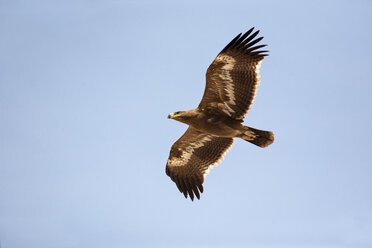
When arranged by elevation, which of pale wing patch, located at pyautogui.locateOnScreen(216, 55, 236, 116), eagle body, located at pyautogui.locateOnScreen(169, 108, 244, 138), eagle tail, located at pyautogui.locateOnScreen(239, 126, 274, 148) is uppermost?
pale wing patch, located at pyautogui.locateOnScreen(216, 55, 236, 116)

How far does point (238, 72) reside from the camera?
11.8 m

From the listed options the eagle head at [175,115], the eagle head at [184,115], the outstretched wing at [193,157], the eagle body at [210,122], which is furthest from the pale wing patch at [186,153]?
the eagle head at [175,115]

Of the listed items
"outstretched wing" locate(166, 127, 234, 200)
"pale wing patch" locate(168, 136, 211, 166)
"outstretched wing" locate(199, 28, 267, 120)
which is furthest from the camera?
"pale wing patch" locate(168, 136, 211, 166)

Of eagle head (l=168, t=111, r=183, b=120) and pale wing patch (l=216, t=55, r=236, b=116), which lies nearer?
pale wing patch (l=216, t=55, r=236, b=116)

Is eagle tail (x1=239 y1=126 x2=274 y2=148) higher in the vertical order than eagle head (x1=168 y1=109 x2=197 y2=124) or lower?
lower

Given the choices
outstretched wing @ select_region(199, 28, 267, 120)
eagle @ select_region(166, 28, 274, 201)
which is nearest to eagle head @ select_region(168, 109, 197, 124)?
eagle @ select_region(166, 28, 274, 201)

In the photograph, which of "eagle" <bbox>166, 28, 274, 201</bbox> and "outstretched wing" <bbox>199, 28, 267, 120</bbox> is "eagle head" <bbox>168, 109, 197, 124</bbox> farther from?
"outstretched wing" <bbox>199, 28, 267, 120</bbox>

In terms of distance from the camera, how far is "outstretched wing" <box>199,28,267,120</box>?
1170cm

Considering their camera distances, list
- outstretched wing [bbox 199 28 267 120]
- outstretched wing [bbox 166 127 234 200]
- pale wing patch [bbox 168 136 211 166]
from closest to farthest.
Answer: outstretched wing [bbox 199 28 267 120]
outstretched wing [bbox 166 127 234 200]
pale wing patch [bbox 168 136 211 166]

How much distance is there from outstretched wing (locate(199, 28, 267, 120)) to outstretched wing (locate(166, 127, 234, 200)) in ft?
5.19

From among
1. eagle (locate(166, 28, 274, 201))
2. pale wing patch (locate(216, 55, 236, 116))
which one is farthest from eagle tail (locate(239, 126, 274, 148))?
pale wing patch (locate(216, 55, 236, 116))

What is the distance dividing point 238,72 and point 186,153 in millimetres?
2863

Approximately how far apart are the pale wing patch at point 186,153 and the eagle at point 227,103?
390 millimetres

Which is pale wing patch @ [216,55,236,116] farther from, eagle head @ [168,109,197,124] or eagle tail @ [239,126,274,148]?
eagle head @ [168,109,197,124]
